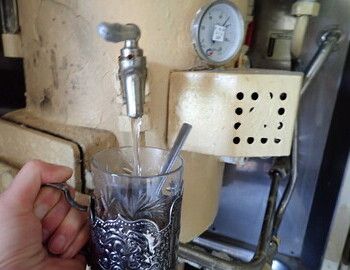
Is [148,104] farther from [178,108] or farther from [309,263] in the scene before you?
[309,263]

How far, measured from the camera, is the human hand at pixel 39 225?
1.12 feet

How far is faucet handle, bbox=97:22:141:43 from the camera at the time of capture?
338 millimetres

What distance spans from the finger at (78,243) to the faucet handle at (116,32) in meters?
0.25

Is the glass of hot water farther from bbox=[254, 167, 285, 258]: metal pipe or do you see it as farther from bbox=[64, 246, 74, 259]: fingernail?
bbox=[254, 167, 285, 258]: metal pipe

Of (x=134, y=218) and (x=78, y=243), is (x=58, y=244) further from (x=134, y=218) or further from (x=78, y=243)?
(x=134, y=218)

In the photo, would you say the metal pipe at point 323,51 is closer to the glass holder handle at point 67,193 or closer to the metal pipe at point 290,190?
the metal pipe at point 290,190

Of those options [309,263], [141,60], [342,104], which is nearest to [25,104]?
[141,60]

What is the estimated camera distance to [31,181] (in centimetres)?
35

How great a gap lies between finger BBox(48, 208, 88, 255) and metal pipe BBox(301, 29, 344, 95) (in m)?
0.57

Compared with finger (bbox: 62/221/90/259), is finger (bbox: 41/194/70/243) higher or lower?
higher

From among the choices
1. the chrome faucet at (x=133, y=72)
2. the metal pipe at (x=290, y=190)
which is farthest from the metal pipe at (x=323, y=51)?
the chrome faucet at (x=133, y=72)

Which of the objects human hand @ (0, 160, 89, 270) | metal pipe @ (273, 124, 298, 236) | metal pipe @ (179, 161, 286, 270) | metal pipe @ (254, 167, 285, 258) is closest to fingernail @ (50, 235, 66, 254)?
human hand @ (0, 160, 89, 270)

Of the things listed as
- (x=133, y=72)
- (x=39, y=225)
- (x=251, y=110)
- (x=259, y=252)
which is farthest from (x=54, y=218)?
(x=259, y=252)

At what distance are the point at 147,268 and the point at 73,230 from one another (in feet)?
0.40
